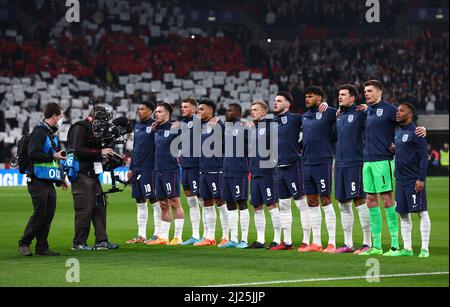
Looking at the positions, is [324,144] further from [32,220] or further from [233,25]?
[233,25]

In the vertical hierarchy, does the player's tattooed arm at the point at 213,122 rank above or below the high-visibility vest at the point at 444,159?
above

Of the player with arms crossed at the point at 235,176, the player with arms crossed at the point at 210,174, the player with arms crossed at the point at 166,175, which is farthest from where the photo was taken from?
the player with arms crossed at the point at 166,175

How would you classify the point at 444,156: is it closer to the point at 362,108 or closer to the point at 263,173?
the point at 263,173

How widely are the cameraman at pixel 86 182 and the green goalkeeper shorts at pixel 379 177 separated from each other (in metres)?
4.04

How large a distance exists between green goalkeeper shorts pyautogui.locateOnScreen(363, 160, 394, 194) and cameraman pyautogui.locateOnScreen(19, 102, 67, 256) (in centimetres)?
444

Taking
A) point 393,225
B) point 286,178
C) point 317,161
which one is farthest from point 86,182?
point 393,225

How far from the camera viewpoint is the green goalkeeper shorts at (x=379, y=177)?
14.6 metres

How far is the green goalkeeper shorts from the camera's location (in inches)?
577

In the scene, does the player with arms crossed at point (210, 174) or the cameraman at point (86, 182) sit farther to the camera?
the player with arms crossed at point (210, 174)

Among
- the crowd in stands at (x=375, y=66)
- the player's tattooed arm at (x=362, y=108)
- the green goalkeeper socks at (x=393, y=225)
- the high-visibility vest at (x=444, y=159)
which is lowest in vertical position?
the green goalkeeper socks at (x=393, y=225)

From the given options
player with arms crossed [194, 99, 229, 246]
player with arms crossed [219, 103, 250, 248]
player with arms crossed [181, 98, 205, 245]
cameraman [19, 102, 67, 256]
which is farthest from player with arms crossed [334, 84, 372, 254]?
cameraman [19, 102, 67, 256]

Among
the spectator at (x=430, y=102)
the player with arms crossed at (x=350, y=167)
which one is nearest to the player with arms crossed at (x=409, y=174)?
the player with arms crossed at (x=350, y=167)

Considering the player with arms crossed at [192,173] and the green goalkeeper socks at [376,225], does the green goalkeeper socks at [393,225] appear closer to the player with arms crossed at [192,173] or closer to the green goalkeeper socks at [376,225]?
the green goalkeeper socks at [376,225]

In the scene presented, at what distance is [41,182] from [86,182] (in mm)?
1145
